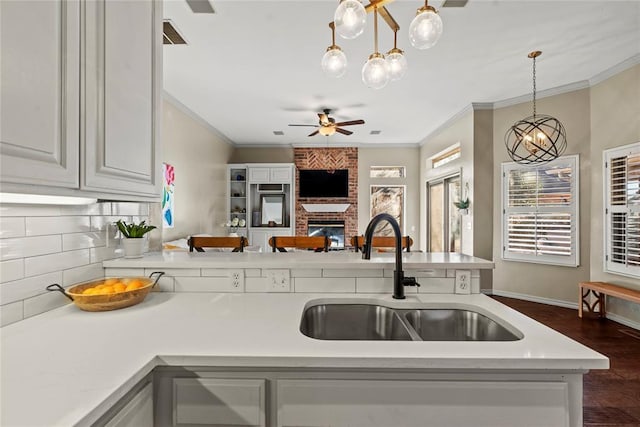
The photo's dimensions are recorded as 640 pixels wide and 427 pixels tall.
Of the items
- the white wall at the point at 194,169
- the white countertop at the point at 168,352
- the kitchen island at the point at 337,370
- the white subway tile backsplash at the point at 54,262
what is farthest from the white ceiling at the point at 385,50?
the kitchen island at the point at 337,370

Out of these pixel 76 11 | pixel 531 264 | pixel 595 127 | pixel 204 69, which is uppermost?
pixel 204 69

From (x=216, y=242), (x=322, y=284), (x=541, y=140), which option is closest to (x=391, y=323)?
(x=322, y=284)

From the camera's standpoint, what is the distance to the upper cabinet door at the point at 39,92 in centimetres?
76

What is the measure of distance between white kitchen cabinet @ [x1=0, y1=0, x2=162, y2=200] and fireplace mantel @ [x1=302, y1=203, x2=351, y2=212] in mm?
5503

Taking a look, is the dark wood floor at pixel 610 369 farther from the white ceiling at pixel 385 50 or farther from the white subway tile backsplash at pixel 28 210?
the white subway tile backsplash at pixel 28 210

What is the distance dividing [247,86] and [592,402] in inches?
167

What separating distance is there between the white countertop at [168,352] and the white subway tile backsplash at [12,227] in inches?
12.2

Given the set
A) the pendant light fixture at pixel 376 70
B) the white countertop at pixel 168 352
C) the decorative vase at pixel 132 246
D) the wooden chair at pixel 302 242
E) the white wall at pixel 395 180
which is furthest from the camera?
the white wall at pixel 395 180


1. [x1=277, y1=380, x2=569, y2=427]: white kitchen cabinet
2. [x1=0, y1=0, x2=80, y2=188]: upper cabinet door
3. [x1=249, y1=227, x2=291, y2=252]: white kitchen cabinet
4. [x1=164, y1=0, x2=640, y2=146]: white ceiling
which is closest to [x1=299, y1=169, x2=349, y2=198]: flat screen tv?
[x1=249, y1=227, x2=291, y2=252]: white kitchen cabinet

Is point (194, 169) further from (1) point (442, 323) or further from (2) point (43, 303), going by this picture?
(1) point (442, 323)

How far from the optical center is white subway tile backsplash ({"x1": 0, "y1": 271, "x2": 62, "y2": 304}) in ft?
3.50

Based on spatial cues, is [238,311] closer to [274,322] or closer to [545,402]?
[274,322]

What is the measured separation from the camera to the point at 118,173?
3.71 ft

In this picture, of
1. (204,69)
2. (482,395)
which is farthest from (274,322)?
(204,69)
